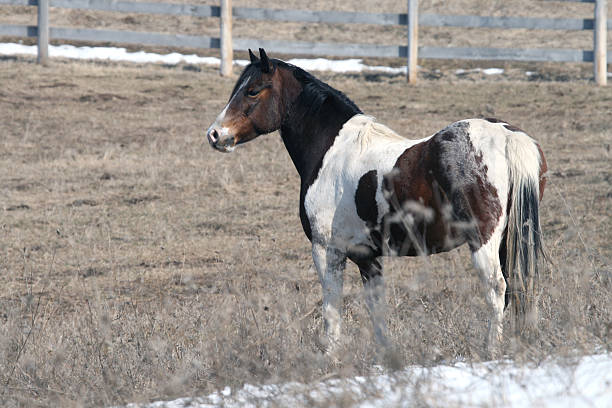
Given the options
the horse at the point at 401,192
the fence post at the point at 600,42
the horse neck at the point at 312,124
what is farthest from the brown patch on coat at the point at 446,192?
the fence post at the point at 600,42

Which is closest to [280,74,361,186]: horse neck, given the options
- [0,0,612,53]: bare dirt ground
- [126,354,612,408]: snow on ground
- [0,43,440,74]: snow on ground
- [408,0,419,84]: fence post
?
[126,354,612,408]: snow on ground

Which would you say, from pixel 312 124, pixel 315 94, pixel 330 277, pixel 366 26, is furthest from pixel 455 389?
pixel 366 26

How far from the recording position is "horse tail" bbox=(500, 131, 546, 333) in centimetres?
459

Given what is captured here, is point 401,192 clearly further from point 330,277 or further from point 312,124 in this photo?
point 312,124

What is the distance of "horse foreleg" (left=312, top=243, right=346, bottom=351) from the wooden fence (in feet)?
39.4

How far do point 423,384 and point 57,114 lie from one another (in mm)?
12112

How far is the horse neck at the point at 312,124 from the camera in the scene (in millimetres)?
5523

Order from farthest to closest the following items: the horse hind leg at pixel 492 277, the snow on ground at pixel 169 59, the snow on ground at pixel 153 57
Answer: the snow on ground at pixel 153 57 < the snow on ground at pixel 169 59 < the horse hind leg at pixel 492 277

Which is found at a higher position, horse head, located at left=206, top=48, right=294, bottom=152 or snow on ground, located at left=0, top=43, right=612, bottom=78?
snow on ground, located at left=0, top=43, right=612, bottom=78

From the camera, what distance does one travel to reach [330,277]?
17.0 ft

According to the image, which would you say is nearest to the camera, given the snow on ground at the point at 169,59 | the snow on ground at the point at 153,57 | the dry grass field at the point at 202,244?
the dry grass field at the point at 202,244

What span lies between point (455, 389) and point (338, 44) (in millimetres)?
14278

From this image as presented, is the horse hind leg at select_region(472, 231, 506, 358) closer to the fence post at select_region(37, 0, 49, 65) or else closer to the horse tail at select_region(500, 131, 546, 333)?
the horse tail at select_region(500, 131, 546, 333)

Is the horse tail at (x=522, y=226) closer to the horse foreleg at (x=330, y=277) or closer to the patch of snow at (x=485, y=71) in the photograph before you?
the horse foreleg at (x=330, y=277)
